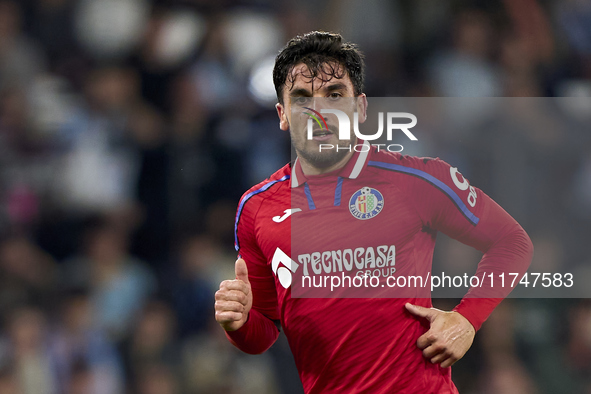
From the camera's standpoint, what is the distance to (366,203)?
2766 mm

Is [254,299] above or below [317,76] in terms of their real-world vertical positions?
below

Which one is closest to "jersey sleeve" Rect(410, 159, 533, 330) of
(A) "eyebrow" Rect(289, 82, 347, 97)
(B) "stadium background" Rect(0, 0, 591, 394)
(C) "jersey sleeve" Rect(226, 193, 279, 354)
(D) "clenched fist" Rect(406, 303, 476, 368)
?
(D) "clenched fist" Rect(406, 303, 476, 368)

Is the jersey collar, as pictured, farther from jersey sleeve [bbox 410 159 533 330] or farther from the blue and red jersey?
jersey sleeve [bbox 410 159 533 330]

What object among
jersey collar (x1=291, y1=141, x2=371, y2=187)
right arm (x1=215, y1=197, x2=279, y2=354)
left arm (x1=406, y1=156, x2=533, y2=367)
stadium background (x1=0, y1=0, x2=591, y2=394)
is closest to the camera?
left arm (x1=406, y1=156, x2=533, y2=367)

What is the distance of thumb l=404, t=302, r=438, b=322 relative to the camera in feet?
8.36

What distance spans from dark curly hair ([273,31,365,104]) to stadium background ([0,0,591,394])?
4.99ft

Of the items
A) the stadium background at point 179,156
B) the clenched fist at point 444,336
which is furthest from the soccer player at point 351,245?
the stadium background at point 179,156

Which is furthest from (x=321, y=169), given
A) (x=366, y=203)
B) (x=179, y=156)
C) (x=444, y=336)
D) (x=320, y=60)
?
(x=179, y=156)

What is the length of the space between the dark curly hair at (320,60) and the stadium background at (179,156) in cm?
152

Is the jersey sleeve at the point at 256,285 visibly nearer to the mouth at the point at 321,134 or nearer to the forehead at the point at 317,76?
the mouth at the point at 321,134

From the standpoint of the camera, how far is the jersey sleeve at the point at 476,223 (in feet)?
8.64

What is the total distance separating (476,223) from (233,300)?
1.09m

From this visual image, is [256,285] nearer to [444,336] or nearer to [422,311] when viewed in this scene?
[422,311]

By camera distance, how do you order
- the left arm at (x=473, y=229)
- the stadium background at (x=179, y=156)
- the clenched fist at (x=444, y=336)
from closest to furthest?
the clenched fist at (x=444, y=336) → the left arm at (x=473, y=229) → the stadium background at (x=179, y=156)
